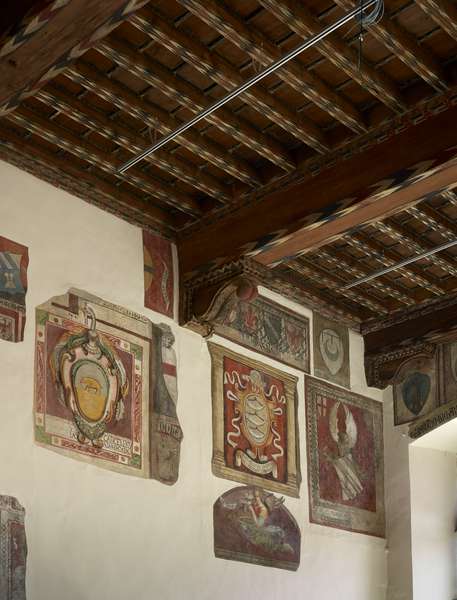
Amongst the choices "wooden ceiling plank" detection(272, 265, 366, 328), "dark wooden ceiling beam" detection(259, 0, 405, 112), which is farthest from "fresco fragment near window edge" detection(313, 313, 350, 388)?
"dark wooden ceiling beam" detection(259, 0, 405, 112)

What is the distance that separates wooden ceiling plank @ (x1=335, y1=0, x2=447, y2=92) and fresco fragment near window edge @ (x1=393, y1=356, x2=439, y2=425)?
4.69 m

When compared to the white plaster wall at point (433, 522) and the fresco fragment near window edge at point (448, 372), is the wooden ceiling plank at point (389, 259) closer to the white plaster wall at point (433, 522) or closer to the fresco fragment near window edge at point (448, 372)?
the fresco fragment near window edge at point (448, 372)

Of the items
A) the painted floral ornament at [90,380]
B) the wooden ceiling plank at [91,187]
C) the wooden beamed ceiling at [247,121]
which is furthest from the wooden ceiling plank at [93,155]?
the painted floral ornament at [90,380]

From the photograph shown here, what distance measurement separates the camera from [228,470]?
10.8 meters

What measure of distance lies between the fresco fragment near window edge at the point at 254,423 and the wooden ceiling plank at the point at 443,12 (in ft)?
14.1

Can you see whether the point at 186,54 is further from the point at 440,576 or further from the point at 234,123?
the point at 440,576

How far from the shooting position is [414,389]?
42.3 ft

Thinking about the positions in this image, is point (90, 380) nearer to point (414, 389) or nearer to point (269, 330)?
point (269, 330)

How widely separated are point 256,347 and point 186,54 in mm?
4112

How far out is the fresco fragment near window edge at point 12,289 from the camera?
29.6ft

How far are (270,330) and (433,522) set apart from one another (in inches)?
128

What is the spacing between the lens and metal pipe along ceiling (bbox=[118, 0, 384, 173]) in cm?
757

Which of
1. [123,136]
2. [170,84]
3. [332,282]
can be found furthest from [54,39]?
[332,282]

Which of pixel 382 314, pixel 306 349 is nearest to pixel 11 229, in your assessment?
pixel 306 349
